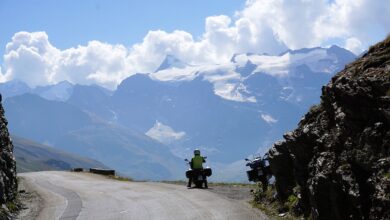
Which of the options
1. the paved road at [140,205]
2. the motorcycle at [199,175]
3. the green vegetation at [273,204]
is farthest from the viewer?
the motorcycle at [199,175]

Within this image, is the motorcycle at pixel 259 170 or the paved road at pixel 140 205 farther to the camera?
the motorcycle at pixel 259 170

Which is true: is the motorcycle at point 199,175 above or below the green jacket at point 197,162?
below

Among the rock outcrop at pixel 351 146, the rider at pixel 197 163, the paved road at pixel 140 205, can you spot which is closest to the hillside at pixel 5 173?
the paved road at pixel 140 205

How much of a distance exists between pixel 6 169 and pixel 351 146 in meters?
20.5

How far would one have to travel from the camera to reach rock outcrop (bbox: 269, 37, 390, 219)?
13.0 metres

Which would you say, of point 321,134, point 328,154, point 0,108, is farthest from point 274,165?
point 0,108

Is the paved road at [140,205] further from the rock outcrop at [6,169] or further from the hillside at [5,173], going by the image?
the rock outcrop at [6,169]

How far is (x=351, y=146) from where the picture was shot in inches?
574

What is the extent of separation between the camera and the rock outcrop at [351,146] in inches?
510

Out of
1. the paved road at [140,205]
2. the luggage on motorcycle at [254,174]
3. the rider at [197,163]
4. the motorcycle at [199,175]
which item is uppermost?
the rider at [197,163]

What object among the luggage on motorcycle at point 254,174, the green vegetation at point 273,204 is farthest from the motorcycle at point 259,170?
the green vegetation at point 273,204

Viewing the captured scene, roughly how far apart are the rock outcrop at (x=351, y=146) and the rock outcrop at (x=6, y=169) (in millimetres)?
14474

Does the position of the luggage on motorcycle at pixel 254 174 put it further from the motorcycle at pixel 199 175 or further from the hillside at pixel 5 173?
the hillside at pixel 5 173

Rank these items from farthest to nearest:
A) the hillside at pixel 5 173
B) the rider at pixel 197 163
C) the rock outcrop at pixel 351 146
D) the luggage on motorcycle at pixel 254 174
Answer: the rider at pixel 197 163
the luggage on motorcycle at pixel 254 174
the hillside at pixel 5 173
the rock outcrop at pixel 351 146
